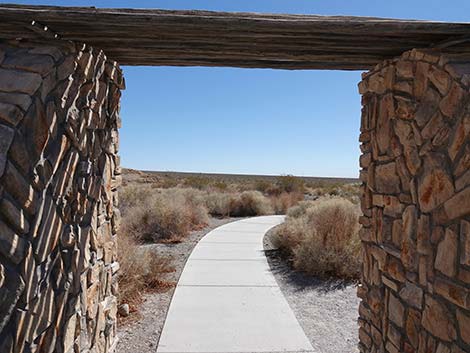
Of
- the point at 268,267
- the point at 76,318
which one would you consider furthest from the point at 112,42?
the point at 268,267

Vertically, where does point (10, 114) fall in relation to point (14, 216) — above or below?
above

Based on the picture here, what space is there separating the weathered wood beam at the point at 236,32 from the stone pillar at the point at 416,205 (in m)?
0.22

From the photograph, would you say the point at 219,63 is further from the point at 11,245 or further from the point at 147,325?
the point at 147,325

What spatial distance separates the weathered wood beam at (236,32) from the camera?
2.62m

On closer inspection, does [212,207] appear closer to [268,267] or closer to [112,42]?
[268,267]

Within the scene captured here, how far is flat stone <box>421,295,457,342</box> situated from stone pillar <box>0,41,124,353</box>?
252 cm

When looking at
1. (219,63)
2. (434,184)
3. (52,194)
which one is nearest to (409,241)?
(434,184)

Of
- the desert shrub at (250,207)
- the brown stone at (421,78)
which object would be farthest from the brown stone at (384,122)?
the desert shrub at (250,207)

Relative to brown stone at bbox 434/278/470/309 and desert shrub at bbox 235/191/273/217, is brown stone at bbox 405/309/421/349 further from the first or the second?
desert shrub at bbox 235/191/273/217

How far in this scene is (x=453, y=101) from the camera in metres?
2.45

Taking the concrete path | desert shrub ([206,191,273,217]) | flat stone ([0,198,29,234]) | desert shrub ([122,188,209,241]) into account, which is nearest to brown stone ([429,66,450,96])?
flat stone ([0,198,29,234])

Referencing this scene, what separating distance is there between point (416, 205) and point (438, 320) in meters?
0.77

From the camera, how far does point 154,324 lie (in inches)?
200

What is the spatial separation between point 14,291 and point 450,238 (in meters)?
2.59
